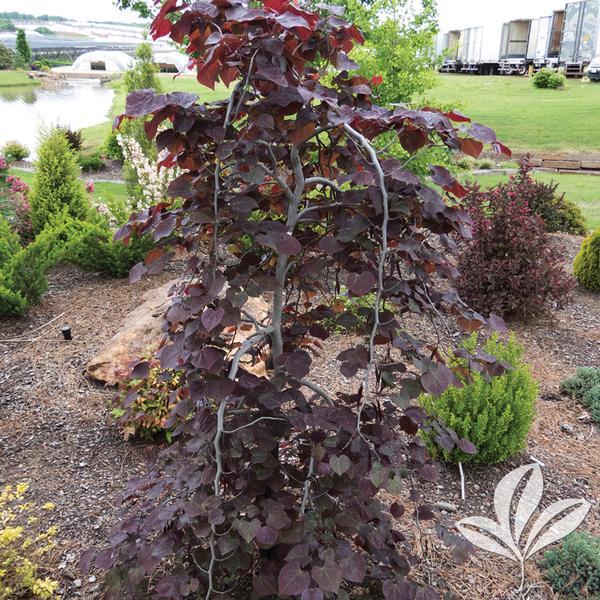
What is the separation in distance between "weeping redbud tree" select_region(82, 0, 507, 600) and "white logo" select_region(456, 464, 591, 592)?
72 cm

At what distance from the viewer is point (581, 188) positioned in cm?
1069

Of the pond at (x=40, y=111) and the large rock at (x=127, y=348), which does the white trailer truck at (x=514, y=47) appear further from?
the large rock at (x=127, y=348)

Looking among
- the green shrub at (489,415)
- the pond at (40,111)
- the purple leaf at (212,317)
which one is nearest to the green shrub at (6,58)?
the pond at (40,111)

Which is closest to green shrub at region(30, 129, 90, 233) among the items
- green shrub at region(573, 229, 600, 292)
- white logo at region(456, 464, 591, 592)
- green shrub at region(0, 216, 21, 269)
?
green shrub at region(0, 216, 21, 269)

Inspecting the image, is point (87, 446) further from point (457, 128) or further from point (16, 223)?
point (16, 223)

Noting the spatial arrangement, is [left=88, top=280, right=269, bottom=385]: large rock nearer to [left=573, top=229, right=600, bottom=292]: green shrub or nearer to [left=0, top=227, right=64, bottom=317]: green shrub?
[left=0, top=227, right=64, bottom=317]: green shrub

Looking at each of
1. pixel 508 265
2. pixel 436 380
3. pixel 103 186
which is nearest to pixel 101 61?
pixel 103 186

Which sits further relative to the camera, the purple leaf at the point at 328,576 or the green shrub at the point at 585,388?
the green shrub at the point at 585,388

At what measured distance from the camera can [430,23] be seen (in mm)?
5910

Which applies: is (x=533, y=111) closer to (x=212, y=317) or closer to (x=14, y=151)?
(x=14, y=151)

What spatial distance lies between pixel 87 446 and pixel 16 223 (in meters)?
3.87

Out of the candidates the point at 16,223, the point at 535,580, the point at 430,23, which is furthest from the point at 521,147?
the point at 535,580

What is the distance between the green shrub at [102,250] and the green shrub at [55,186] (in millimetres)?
1025

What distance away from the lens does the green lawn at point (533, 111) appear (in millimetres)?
15188
